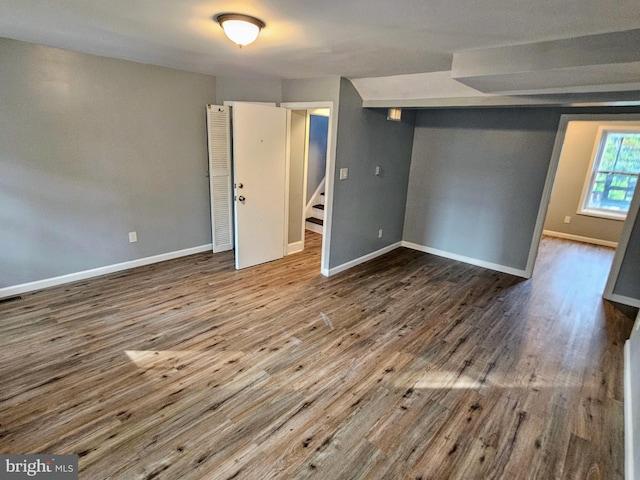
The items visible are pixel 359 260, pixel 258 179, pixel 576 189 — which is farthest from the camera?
pixel 576 189

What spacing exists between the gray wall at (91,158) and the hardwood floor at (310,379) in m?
0.46

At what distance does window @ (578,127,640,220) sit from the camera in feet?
18.7

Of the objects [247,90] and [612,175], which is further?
[612,175]

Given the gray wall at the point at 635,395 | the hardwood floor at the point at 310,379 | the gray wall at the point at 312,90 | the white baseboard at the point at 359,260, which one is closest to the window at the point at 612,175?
the hardwood floor at the point at 310,379

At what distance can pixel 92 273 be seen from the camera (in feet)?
12.1

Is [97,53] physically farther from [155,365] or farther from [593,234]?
[593,234]

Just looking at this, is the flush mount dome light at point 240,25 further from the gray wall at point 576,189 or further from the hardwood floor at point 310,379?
the gray wall at point 576,189

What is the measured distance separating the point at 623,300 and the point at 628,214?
3.15 ft

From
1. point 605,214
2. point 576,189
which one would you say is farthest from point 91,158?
point 605,214

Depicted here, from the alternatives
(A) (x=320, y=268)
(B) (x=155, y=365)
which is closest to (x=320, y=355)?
(B) (x=155, y=365)

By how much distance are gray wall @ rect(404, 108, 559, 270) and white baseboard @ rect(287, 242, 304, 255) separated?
173 cm

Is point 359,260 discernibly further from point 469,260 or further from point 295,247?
point 469,260

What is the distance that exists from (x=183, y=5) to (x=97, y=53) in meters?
1.97

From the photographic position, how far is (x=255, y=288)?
3.68 meters
